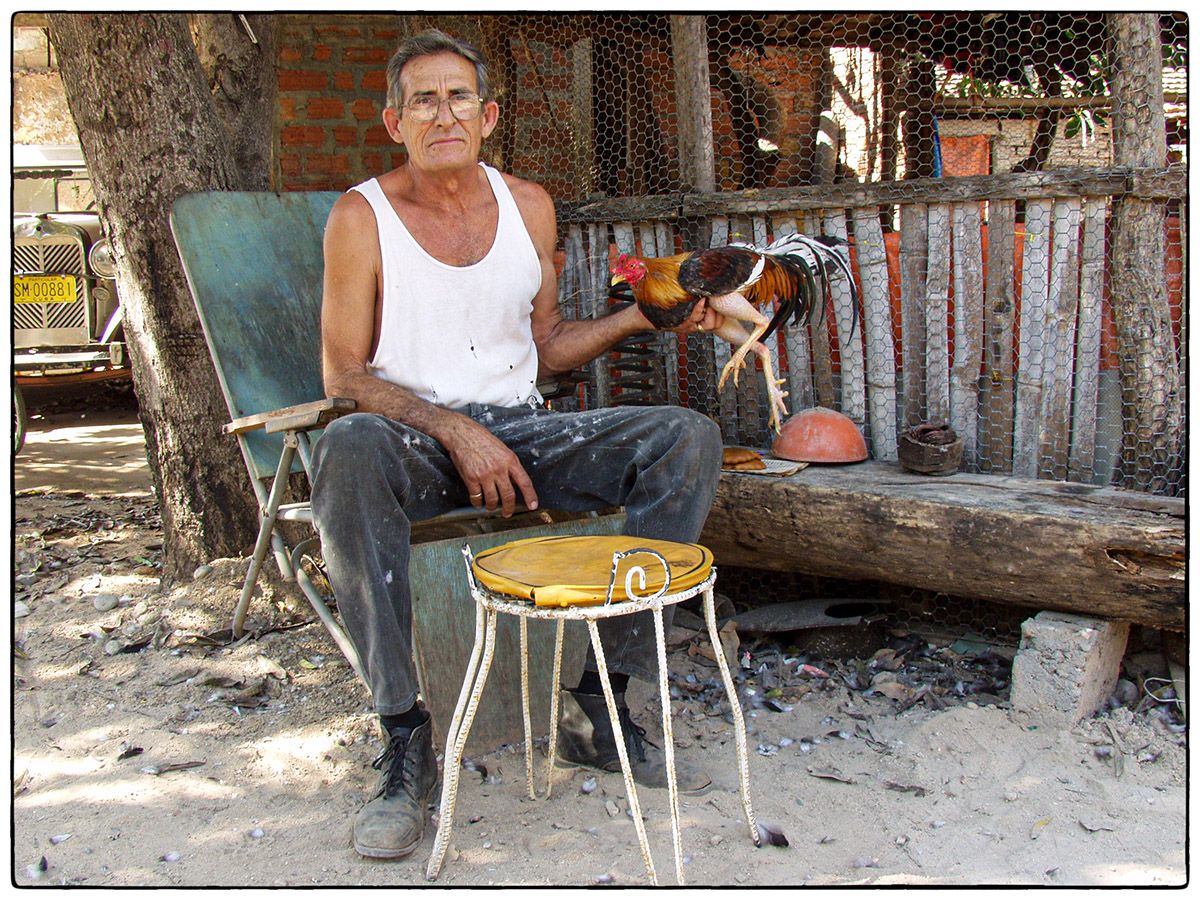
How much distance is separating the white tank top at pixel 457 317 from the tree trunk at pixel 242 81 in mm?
1279

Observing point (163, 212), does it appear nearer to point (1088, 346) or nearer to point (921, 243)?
point (921, 243)

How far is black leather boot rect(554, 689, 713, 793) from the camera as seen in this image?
8.64 feet

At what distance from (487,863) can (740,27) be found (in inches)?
176

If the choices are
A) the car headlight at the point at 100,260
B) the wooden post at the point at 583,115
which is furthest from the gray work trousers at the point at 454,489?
the car headlight at the point at 100,260

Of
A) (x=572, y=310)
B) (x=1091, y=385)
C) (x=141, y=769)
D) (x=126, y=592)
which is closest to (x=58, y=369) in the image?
(x=126, y=592)

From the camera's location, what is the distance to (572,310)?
14.1 feet

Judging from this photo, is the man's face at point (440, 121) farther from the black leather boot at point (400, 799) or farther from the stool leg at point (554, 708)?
the black leather boot at point (400, 799)

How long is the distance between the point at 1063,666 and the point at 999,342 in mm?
1147

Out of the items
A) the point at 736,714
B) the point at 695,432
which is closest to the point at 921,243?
the point at 695,432

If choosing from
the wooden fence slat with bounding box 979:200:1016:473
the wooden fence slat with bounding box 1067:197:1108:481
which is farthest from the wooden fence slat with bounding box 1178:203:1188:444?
the wooden fence slat with bounding box 979:200:1016:473

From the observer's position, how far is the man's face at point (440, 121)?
9.44 ft

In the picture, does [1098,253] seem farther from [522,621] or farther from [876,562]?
[522,621]

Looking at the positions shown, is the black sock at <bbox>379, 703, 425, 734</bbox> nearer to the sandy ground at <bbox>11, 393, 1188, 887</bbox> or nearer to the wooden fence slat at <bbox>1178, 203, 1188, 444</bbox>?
the sandy ground at <bbox>11, 393, 1188, 887</bbox>

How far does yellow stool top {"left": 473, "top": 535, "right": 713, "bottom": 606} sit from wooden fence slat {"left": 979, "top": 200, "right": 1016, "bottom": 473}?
1706mm
